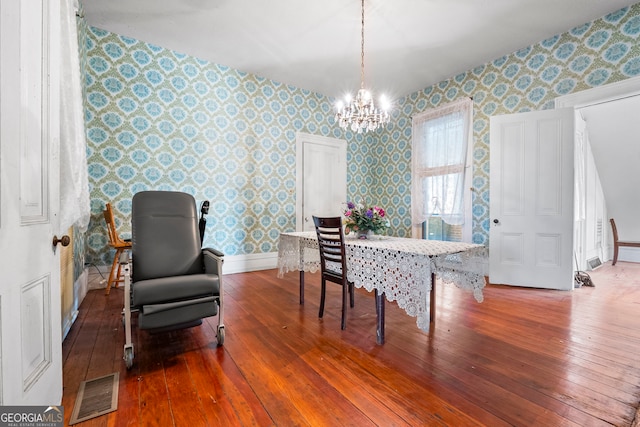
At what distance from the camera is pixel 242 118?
4.39m

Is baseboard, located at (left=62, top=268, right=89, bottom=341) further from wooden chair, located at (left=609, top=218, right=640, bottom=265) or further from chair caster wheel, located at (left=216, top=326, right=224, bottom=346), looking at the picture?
wooden chair, located at (left=609, top=218, right=640, bottom=265)

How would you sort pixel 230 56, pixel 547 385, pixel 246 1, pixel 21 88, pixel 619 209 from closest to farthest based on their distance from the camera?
1. pixel 21 88
2. pixel 547 385
3. pixel 246 1
4. pixel 230 56
5. pixel 619 209

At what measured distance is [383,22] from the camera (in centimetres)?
318

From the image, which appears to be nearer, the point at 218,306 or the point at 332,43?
the point at 218,306

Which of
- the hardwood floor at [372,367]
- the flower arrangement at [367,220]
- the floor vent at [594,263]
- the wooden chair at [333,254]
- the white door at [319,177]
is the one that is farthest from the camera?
the white door at [319,177]

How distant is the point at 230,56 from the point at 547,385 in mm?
4692

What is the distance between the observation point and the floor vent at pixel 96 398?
135 cm

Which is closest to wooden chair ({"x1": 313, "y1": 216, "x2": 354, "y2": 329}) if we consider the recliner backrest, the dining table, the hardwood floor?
the dining table

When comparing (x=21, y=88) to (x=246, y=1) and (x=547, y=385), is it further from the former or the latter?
(x=547, y=385)

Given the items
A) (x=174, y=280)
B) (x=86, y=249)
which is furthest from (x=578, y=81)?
(x=86, y=249)

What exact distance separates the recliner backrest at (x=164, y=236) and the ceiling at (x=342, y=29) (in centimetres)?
Result: 215

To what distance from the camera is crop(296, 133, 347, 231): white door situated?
5012 mm

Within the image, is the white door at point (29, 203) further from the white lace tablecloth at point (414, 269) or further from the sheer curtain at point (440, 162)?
the sheer curtain at point (440, 162)

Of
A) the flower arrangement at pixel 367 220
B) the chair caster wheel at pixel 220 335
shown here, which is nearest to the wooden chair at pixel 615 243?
the flower arrangement at pixel 367 220
